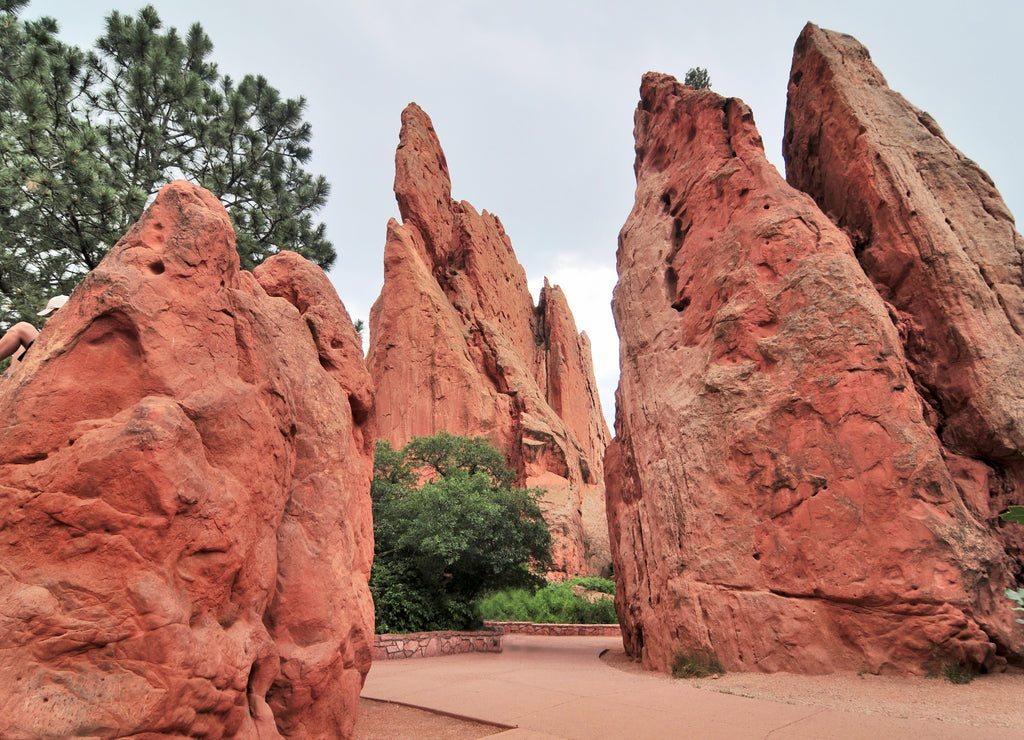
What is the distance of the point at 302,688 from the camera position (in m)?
4.57

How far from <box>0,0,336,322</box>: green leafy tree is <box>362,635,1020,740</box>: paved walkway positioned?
11.7 m

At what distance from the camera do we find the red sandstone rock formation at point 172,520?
3.19m

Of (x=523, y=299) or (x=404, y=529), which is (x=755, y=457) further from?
(x=523, y=299)

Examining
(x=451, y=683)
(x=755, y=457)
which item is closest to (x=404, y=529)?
(x=451, y=683)

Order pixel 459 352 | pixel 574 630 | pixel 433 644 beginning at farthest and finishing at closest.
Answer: pixel 459 352 → pixel 574 630 → pixel 433 644

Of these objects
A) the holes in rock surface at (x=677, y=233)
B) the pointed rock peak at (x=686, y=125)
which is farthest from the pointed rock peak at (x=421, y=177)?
the holes in rock surface at (x=677, y=233)

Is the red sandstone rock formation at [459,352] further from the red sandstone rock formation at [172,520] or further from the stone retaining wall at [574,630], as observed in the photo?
the red sandstone rock formation at [172,520]

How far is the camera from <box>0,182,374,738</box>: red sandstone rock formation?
3.19 m

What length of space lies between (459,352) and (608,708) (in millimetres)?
25106

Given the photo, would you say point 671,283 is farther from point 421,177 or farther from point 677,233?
point 421,177

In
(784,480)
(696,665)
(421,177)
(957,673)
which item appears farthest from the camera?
(421,177)

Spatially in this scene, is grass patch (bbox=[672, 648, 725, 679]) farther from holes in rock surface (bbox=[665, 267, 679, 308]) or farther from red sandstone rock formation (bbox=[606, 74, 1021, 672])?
holes in rock surface (bbox=[665, 267, 679, 308])

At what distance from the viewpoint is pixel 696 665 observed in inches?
370

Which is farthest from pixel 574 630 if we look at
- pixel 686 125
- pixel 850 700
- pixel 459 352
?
pixel 459 352
